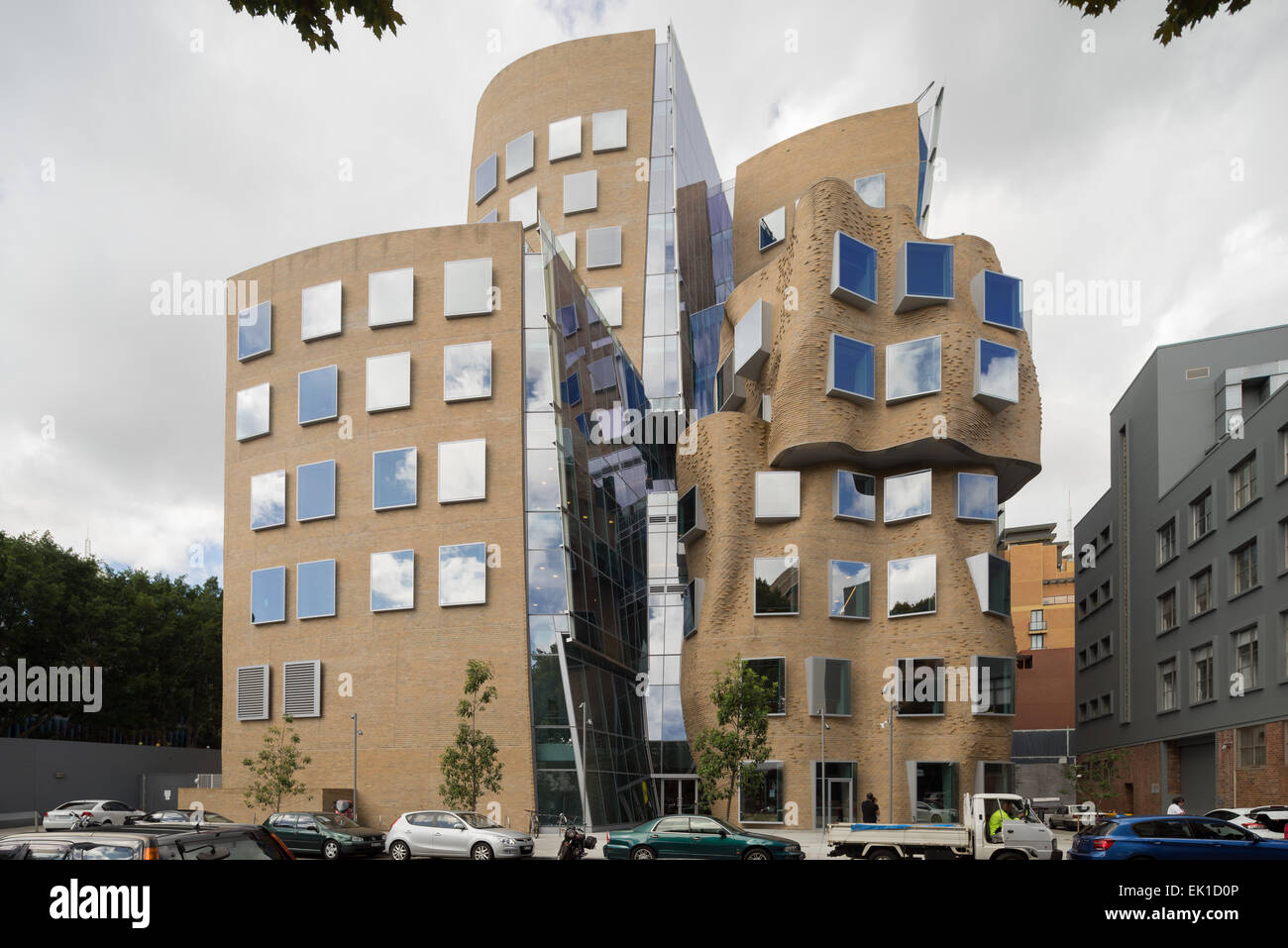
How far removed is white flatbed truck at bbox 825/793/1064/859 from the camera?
24.6 m

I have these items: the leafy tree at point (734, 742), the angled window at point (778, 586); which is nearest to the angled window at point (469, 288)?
the angled window at point (778, 586)

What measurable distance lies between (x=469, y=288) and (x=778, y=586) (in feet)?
61.7

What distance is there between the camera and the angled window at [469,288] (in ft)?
156

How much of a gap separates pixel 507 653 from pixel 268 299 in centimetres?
2175

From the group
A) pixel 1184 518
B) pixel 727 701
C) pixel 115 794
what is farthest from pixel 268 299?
pixel 1184 518

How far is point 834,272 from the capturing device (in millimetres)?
47219

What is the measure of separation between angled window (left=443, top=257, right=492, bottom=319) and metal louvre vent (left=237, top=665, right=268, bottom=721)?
18383 mm

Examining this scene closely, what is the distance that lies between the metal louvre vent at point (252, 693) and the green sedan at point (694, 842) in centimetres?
2659

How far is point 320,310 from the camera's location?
5025 centimetres

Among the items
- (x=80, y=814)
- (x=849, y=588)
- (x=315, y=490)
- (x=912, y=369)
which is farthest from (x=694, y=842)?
(x=80, y=814)

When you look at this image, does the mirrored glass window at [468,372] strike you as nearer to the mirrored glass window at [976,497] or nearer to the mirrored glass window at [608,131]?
the mirrored glass window at [608,131]

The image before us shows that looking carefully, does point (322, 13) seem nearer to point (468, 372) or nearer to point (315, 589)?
point (468, 372)

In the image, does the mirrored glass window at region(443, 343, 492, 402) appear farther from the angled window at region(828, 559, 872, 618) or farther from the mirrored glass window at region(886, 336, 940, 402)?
the mirrored glass window at region(886, 336, 940, 402)
